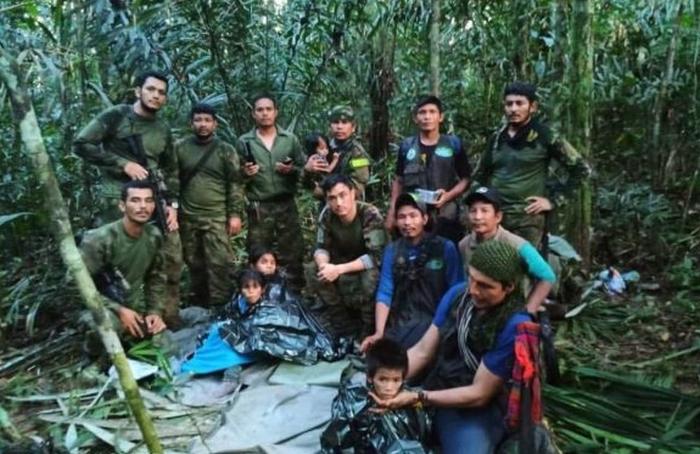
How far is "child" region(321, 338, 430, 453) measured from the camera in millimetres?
3084

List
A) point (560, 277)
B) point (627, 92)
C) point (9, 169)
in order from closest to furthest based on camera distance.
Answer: point (560, 277), point (9, 169), point (627, 92)

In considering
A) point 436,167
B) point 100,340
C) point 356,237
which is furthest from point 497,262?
point 100,340

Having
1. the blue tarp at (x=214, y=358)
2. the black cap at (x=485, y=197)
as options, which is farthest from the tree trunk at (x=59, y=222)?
the black cap at (x=485, y=197)

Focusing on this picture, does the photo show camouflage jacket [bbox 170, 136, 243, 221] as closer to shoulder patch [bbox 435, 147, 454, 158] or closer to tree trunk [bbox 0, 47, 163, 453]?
shoulder patch [bbox 435, 147, 454, 158]

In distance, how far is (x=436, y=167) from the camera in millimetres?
5125

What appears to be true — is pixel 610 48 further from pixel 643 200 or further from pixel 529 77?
pixel 643 200

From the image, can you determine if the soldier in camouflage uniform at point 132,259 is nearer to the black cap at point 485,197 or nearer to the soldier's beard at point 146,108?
the soldier's beard at point 146,108

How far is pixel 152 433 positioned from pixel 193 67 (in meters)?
4.68

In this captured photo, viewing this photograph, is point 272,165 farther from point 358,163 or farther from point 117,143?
point 117,143

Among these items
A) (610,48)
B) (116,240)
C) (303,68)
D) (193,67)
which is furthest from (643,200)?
(116,240)

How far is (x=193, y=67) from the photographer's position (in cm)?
691

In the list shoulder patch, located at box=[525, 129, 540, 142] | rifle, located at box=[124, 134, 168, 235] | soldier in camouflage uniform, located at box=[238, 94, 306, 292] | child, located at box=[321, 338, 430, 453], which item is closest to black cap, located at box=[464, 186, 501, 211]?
shoulder patch, located at box=[525, 129, 540, 142]

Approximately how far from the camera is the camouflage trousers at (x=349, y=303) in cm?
498

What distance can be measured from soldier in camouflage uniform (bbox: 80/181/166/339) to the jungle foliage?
81 cm
